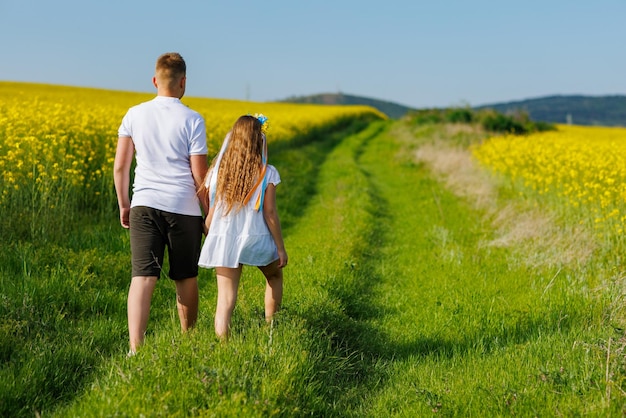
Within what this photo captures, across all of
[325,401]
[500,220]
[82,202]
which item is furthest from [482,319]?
[82,202]

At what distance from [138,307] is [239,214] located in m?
0.96

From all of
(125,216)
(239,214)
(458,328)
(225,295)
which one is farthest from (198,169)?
(458,328)

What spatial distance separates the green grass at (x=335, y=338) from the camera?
3799mm

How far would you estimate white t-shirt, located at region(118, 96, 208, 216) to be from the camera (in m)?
4.55

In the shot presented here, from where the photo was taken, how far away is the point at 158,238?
4609 millimetres

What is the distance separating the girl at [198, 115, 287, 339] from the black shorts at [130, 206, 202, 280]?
5.7 inches

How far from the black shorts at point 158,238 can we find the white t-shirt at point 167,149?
6 cm

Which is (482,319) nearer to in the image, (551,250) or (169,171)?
(551,250)

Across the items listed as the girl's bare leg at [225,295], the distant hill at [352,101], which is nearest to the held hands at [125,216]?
the girl's bare leg at [225,295]

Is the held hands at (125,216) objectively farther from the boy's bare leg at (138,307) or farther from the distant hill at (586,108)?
the distant hill at (586,108)

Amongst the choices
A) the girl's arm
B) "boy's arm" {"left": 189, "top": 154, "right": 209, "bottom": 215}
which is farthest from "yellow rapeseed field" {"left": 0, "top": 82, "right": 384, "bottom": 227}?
the girl's arm

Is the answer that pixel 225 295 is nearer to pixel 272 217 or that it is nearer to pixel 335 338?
pixel 272 217

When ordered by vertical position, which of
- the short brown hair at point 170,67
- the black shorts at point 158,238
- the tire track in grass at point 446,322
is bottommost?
the tire track in grass at point 446,322

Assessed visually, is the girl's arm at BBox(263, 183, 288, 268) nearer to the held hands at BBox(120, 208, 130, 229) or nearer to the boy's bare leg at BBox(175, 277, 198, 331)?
the boy's bare leg at BBox(175, 277, 198, 331)
